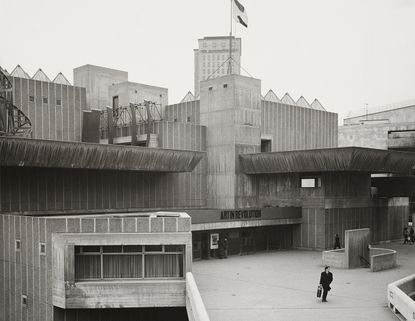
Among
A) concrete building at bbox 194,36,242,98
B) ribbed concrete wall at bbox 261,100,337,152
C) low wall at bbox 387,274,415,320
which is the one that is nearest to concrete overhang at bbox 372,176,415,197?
ribbed concrete wall at bbox 261,100,337,152

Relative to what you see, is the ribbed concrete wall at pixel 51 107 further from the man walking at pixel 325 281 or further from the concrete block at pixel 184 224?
the man walking at pixel 325 281

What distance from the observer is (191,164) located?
3862 cm

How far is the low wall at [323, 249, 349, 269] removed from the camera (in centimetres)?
3022

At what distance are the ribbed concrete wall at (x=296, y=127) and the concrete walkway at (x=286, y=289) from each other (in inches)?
546

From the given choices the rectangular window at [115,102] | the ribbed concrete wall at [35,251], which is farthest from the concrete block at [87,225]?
the rectangular window at [115,102]

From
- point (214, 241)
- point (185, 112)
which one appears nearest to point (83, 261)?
point (214, 241)

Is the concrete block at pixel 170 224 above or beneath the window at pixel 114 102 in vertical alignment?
beneath

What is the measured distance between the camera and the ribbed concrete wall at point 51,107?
130 ft

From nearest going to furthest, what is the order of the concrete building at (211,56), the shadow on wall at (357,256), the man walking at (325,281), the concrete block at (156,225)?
the man walking at (325,281) < the concrete block at (156,225) < the shadow on wall at (357,256) < the concrete building at (211,56)

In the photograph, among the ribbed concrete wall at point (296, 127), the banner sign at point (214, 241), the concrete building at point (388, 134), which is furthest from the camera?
the ribbed concrete wall at point (296, 127)

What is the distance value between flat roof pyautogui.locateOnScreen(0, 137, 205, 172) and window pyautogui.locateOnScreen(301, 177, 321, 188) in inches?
357

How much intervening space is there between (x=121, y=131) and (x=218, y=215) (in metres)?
15.3

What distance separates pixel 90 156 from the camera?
32.3 m

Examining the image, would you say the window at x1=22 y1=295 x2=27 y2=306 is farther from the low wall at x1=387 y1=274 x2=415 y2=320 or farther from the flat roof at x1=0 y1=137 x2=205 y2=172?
the low wall at x1=387 y1=274 x2=415 y2=320
